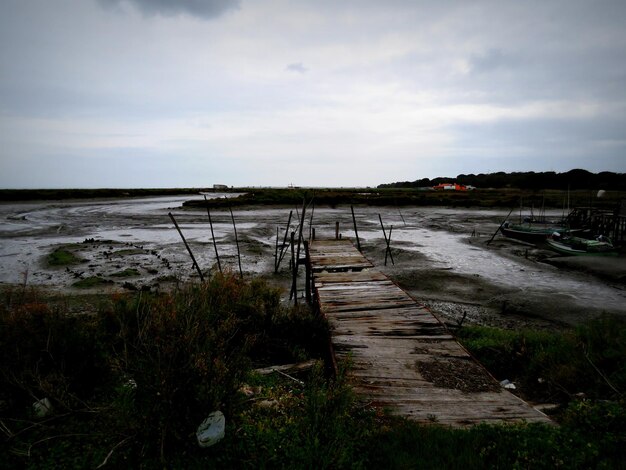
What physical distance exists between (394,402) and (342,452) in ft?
4.53

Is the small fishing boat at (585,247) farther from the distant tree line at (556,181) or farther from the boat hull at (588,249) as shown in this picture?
the distant tree line at (556,181)

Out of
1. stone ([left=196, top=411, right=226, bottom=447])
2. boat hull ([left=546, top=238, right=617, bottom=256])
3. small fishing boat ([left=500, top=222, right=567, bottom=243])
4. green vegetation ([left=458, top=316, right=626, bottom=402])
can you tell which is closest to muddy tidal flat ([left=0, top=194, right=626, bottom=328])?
boat hull ([left=546, top=238, right=617, bottom=256])

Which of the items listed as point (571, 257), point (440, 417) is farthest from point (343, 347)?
point (571, 257)

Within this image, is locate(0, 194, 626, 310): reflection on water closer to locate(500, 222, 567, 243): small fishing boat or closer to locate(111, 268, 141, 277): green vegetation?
locate(111, 268, 141, 277): green vegetation

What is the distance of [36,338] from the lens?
445cm

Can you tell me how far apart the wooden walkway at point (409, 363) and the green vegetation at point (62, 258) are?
12.7 m

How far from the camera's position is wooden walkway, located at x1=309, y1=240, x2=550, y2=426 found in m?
4.11

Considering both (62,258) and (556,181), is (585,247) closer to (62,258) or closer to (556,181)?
(62,258)

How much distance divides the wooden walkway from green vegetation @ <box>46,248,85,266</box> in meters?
12.7

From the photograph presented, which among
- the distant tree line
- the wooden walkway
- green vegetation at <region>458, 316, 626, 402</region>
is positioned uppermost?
the distant tree line

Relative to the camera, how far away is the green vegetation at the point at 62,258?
14985mm

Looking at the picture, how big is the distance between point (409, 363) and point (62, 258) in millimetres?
16833

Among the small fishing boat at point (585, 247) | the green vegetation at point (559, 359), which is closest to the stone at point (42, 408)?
the green vegetation at point (559, 359)

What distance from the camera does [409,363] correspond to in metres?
5.25
